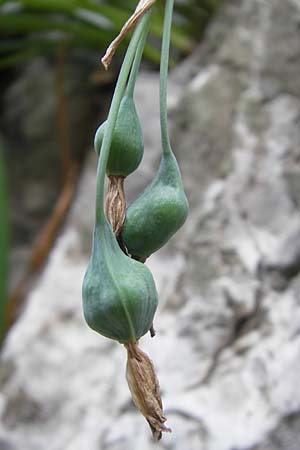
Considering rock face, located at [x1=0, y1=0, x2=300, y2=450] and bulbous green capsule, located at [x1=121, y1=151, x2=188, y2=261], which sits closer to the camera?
bulbous green capsule, located at [x1=121, y1=151, x2=188, y2=261]

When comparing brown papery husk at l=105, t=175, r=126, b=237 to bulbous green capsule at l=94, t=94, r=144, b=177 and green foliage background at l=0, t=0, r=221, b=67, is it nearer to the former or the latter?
bulbous green capsule at l=94, t=94, r=144, b=177

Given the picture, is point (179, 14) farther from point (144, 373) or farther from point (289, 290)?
point (144, 373)

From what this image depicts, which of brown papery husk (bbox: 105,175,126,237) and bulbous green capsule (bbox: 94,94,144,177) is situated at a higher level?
bulbous green capsule (bbox: 94,94,144,177)

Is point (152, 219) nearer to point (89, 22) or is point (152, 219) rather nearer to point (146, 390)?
point (146, 390)

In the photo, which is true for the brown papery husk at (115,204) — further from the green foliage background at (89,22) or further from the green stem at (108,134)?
the green foliage background at (89,22)

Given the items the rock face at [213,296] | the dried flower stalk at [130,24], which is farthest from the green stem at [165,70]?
the rock face at [213,296]

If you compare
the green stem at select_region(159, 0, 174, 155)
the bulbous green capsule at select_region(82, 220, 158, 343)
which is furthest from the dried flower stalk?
the bulbous green capsule at select_region(82, 220, 158, 343)
